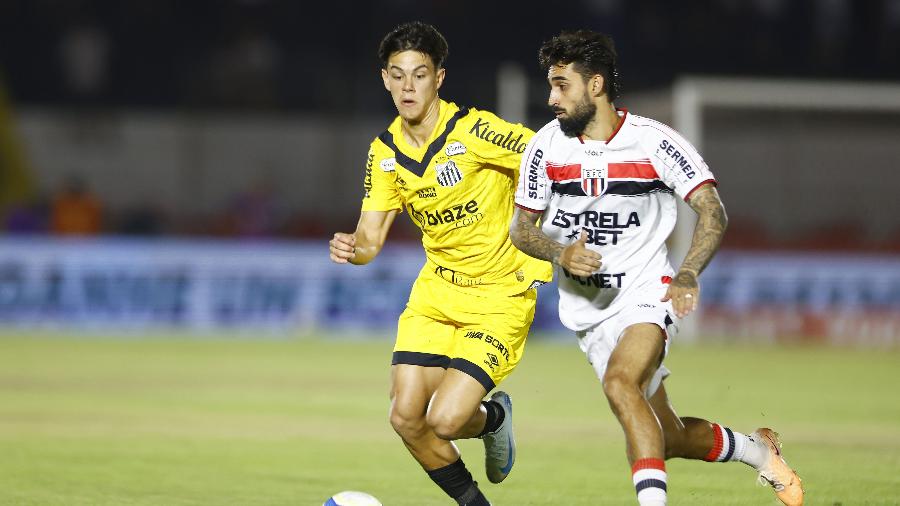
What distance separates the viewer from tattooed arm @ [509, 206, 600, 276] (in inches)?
233

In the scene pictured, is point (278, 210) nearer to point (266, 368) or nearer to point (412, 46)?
point (266, 368)

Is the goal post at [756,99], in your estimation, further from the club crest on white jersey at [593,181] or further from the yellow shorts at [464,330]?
the club crest on white jersey at [593,181]

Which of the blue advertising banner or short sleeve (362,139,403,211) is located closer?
short sleeve (362,139,403,211)

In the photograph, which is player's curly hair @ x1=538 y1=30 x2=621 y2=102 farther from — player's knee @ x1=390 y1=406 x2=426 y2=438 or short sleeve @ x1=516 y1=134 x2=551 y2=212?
player's knee @ x1=390 y1=406 x2=426 y2=438

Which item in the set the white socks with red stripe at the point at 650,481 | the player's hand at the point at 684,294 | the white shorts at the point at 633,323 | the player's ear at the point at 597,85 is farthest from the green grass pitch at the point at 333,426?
the player's ear at the point at 597,85

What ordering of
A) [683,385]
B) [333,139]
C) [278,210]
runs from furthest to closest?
[333,139] → [278,210] → [683,385]

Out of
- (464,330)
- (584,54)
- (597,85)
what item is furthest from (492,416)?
(584,54)

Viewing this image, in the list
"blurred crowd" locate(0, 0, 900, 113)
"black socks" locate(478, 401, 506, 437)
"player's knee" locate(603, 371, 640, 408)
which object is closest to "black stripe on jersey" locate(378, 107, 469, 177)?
"black socks" locate(478, 401, 506, 437)

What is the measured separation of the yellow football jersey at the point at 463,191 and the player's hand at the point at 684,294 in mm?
1316

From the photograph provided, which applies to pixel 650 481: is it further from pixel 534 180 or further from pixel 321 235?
pixel 321 235

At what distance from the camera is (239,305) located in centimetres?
2153

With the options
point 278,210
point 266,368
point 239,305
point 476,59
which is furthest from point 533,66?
point 266,368

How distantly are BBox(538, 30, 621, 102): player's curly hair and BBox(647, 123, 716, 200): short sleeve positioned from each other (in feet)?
1.07

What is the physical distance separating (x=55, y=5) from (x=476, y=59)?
7679 millimetres
